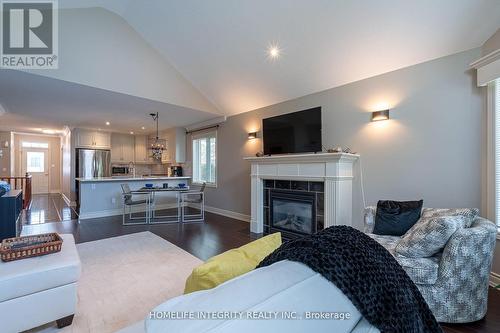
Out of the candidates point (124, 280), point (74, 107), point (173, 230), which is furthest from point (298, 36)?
point (74, 107)

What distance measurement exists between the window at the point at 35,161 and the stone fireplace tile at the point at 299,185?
11.1 meters

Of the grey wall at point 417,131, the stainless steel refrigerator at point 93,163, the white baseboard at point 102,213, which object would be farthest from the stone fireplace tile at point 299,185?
the stainless steel refrigerator at point 93,163

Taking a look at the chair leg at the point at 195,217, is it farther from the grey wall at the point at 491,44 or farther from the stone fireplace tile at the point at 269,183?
the grey wall at the point at 491,44

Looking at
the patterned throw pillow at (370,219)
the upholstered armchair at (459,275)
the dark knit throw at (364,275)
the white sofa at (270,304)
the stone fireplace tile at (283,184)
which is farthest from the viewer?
the stone fireplace tile at (283,184)

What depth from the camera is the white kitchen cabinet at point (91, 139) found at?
7191 mm

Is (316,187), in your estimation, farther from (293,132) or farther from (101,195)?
(101,195)

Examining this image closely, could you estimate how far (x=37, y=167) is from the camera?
9.69 metres

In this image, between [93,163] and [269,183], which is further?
[93,163]

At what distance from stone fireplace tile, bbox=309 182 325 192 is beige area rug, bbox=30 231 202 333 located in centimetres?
201

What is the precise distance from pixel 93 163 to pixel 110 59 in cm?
465

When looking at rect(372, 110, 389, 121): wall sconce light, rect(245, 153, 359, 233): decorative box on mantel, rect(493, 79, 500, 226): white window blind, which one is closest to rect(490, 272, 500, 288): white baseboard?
rect(493, 79, 500, 226): white window blind

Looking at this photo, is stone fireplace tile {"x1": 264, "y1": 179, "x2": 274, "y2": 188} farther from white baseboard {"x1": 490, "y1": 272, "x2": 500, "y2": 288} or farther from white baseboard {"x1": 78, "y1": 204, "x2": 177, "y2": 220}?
white baseboard {"x1": 78, "y1": 204, "x2": 177, "y2": 220}

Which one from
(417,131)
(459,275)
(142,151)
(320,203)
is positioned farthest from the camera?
(142,151)

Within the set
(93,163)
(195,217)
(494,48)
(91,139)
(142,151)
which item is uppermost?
(494,48)
